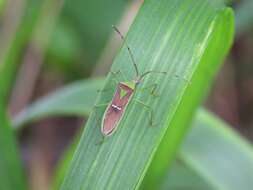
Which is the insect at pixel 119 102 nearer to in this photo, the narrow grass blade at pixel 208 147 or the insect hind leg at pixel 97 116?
the insect hind leg at pixel 97 116

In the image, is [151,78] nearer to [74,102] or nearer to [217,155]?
[217,155]

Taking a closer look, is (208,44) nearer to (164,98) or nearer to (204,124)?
(164,98)

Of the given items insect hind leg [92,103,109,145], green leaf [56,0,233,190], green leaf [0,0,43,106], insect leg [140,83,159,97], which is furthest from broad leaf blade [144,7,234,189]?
green leaf [0,0,43,106]

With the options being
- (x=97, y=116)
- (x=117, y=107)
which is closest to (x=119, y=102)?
(x=117, y=107)

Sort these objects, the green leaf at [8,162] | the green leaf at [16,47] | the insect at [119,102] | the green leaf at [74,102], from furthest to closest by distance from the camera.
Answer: the green leaf at [16,47] → the green leaf at [74,102] → the green leaf at [8,162] → the insect at [119,102]

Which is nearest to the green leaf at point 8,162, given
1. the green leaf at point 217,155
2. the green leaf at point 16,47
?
the green leaf at point 217,155

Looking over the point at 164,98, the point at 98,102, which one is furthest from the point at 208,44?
the point at 98,102
